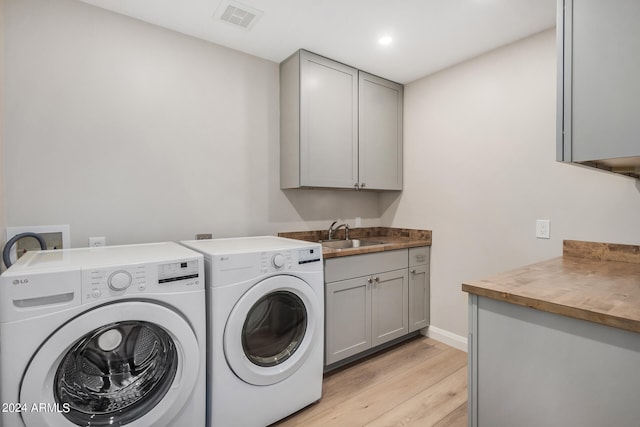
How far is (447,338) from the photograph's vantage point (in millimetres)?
2744

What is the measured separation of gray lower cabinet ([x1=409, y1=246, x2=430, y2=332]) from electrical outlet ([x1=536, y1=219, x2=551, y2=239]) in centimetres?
87

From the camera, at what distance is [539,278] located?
1407mm

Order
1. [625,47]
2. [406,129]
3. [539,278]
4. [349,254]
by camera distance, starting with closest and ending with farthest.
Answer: [625,47], [539,278], [349,254], [406,129]

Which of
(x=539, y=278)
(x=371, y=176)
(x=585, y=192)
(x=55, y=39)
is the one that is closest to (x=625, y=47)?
(x=539, y=278)

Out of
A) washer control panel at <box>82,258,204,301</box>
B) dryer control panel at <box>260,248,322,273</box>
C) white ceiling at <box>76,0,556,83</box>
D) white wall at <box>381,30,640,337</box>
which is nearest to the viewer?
washer control panel at <box>82,258,204,301</box>

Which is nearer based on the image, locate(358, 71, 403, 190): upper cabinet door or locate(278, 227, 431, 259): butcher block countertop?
locate(278, 227, 431, 259): butcher block countertop

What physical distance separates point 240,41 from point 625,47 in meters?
2.12

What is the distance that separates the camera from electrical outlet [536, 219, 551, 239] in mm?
2152

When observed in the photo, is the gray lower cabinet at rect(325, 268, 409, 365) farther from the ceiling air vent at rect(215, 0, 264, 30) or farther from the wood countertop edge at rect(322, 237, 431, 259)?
the ceiling air vent at rect(215, 0, 264, 30)

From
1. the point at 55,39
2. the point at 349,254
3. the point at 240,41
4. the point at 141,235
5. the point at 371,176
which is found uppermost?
the point at 240,41

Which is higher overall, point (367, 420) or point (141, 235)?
point (141, 235)

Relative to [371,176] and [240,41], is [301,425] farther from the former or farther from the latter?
[240,41]

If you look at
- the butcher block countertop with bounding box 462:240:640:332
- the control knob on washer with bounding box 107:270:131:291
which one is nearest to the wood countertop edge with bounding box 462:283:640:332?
the butcher block countertop with bounding box 462:240:640:332

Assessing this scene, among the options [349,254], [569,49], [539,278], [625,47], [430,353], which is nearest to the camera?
[625,47]
